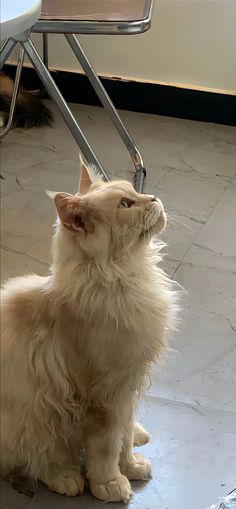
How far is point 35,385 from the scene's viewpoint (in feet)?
4.67

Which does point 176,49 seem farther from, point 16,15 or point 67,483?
point 67,483

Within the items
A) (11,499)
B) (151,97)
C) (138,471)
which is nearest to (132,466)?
(138,471)

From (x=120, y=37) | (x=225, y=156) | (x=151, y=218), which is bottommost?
(x=225, y=156)

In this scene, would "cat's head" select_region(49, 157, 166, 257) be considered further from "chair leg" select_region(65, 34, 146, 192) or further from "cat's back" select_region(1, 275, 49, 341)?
"chair leg" select_region(65, 34, 146, 192)

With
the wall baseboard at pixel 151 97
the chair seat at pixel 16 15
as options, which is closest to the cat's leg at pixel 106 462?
the chair seat at pixel 16 15

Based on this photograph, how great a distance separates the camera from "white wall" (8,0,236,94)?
118 inches

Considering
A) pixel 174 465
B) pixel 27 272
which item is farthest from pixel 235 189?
pixel 174 465

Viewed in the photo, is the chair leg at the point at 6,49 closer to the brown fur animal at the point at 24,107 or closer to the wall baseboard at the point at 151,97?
the brown fur animal at the point at 24,107

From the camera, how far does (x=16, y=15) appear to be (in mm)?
1488

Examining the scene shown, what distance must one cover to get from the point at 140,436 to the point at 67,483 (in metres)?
0.20

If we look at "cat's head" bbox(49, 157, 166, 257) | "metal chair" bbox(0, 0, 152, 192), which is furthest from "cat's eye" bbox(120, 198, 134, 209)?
"metal chair" bbox(0, 0, 152, 192)

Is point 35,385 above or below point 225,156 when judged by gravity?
above

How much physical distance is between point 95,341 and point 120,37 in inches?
79.9

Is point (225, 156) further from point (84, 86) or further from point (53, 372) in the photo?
point (53, 372)
